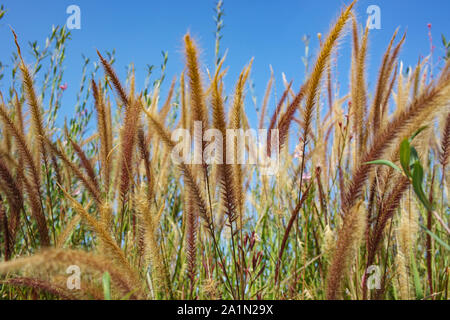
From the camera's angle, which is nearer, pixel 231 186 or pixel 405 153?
pixel 405 153

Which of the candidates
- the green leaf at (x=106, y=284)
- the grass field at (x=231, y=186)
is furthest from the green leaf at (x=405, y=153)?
the green leaf at (x=106, y=284)

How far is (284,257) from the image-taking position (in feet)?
4.17

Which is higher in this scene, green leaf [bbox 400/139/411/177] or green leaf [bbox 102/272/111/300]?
green leaf [bbox 400/139/411/177]

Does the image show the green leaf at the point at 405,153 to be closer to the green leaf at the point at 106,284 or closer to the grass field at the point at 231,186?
the grass field at the point at 231,186

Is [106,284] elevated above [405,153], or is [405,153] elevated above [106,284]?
[405,153]

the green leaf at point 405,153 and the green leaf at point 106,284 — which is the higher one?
the green leaf at point 405,153

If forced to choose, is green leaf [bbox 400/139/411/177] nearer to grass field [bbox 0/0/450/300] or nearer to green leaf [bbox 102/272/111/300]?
grass field [bbox 0/0/450/300]

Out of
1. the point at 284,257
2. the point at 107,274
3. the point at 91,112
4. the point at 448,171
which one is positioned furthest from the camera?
the point at 91,112

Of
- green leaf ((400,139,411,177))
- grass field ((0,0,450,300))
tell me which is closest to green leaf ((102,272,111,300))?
grass field ((0,0,450,300))

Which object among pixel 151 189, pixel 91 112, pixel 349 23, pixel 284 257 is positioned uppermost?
pixel 91 112
